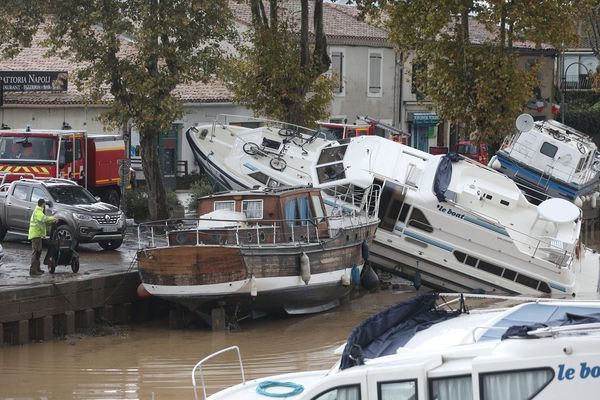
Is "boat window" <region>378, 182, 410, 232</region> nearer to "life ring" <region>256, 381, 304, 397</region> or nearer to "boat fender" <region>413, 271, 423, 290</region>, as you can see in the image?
"boat fender" <region>413, 271, 423, 290</region>

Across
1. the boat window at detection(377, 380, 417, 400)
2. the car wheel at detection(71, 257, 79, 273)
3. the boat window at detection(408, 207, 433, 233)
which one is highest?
the boat window at detection(377, 380, 417, 400)

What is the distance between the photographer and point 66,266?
2328 cm

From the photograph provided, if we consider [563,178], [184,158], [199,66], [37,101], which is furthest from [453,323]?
[184,158]

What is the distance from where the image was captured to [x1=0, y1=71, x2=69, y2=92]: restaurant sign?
3778 cm

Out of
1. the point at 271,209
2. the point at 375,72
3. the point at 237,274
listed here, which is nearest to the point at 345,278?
the point at 271,209

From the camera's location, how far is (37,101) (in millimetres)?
37875

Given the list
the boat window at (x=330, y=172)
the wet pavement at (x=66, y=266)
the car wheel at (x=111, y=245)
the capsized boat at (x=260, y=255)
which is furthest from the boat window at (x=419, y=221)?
the car wheel at (x=111, y=245)

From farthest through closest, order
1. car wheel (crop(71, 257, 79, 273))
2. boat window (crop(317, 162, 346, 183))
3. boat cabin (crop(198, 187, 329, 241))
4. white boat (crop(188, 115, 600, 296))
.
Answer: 1. boat window (crop(317, 162, 346, 183))
2. white boat (crop(188, 115, 600, 296))
3. car wheel (crop(71, 257, 79, 273))
4. boat cabin (crop(198, 187, 329, 241))

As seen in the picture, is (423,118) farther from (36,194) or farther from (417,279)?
(36,194)

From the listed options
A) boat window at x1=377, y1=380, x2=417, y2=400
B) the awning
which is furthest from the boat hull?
the awning

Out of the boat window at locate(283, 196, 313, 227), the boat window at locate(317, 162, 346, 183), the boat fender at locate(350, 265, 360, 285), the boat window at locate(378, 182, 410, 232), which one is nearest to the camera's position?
the boat window at locate(283, 196, 313, 227)

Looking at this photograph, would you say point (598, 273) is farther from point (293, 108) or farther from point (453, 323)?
point (453, 323)

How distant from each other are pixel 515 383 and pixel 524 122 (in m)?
25.4

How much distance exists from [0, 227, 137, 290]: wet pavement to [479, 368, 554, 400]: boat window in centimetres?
1348
